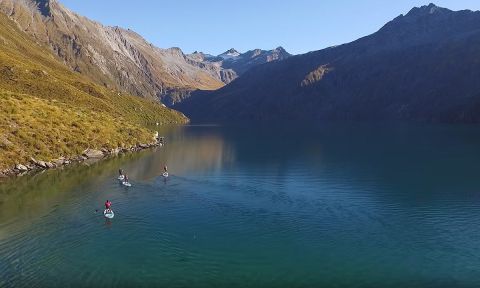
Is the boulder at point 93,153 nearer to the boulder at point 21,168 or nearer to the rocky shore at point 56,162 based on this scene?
the rocky shore at point 56,162

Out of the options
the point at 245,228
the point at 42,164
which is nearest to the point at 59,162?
the point at 42,164

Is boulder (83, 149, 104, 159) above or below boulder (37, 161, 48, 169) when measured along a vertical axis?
above

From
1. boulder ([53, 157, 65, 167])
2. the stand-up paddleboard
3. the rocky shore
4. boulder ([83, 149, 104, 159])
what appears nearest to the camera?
the stand-up paddleboard

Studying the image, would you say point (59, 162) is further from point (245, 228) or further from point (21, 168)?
point (245, 228)

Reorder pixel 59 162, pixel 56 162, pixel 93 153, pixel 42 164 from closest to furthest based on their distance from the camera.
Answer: pixel 42 164 < pixel 56 162 < pixel 59 162 < pixel 93 153

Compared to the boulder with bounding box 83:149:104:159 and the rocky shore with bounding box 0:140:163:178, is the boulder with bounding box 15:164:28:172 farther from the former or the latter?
the boulder with bounding box 83:149:104:159

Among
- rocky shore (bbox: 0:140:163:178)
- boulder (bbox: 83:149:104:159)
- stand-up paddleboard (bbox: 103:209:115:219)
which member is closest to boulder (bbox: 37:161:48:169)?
rocky shore (bbox: 0:140:163:178)

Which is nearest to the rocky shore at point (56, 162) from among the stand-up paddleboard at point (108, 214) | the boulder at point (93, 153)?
the boulder at point (93, 153)
